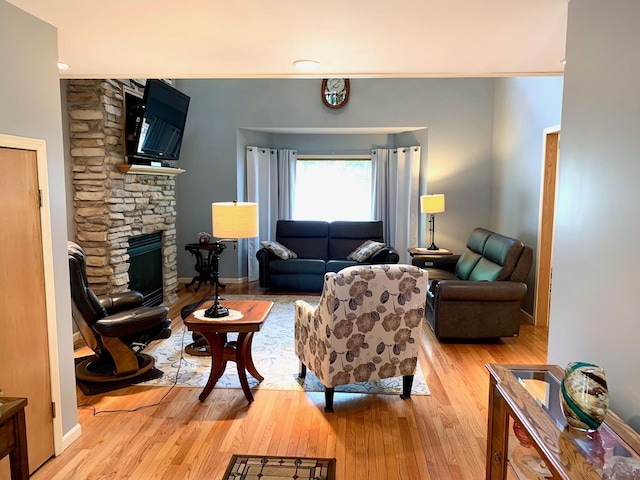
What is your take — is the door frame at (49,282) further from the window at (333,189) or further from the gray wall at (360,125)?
the window at (333,189)

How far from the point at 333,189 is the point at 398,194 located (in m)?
1.10

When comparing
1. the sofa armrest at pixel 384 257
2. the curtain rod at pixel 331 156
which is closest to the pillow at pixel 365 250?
the sofa armrest at pixel 384 257

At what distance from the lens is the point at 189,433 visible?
2.71 m

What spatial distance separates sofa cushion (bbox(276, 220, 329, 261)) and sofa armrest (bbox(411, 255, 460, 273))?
1524 mm

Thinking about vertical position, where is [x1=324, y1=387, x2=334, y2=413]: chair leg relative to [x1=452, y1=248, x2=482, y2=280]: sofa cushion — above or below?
below

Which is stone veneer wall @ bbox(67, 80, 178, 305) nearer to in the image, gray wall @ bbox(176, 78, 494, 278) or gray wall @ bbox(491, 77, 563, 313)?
gray wall @ bbox(176, 78, 494, 278)

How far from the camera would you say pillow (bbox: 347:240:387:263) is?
6.10 meters

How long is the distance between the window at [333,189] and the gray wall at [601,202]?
5.29 m

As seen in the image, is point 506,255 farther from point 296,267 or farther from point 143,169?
point 143,169

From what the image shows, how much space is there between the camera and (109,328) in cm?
313

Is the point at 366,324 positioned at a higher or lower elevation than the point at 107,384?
higher

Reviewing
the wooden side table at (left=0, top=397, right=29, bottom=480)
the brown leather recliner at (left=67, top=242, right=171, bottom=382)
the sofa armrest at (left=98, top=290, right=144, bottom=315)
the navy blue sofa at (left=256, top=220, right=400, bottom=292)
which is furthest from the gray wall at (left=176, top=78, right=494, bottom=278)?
the wooden side table at (left=0, top=397, right=29, bottom=480)

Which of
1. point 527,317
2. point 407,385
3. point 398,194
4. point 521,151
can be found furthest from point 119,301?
point 521,151

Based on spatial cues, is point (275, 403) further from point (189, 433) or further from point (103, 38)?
point (103, 38)
